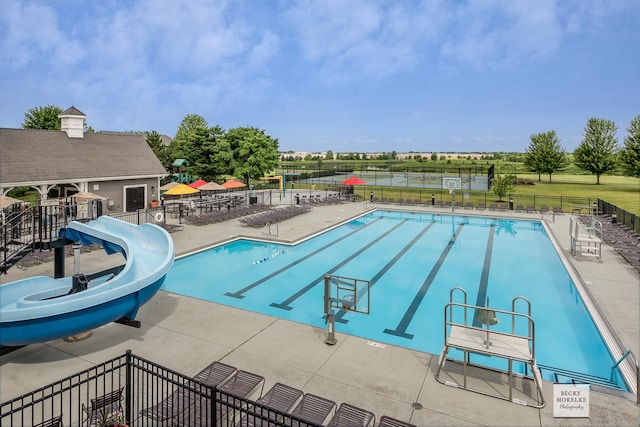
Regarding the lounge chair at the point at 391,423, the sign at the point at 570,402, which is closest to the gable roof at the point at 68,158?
the lounge chair at the point at 391,423

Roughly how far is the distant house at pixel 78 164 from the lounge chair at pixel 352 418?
2156 centimetres

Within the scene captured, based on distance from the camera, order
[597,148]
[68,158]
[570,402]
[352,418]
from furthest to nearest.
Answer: [597,148], [68,158], [570,402], [352,418]

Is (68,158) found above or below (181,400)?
above

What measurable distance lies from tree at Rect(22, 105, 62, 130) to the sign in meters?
54.0

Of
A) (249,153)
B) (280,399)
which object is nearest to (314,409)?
(280,399)

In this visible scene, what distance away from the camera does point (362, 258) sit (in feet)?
55.3

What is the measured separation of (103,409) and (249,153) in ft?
129

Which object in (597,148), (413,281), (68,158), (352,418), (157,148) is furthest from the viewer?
(597,148)

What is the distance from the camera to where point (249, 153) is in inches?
1687

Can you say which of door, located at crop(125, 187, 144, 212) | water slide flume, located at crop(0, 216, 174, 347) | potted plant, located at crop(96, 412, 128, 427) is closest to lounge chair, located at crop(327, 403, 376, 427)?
potted plant, located at crop(96, 412, 128, 427)

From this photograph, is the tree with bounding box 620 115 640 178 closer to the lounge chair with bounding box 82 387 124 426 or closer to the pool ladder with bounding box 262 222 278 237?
the pool ladder with bounding box 262 222 278 237

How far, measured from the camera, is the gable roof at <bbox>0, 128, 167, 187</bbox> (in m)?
21.2

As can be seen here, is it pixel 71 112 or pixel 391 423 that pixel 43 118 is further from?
pixel 391 423

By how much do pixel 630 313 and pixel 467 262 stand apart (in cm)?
679
